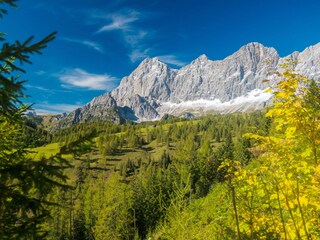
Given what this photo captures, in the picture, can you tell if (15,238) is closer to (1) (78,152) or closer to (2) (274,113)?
(1) (78,152)

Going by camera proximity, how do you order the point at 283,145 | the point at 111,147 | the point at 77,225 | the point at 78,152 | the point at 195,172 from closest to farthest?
the point at 78,152 < the point at 283,145 < the point at 77,225 < the point at 195,172 < the point at 111,147

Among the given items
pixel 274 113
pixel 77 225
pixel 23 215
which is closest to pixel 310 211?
pixel 274 113

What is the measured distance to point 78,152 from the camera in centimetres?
512

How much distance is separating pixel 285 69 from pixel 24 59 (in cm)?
688

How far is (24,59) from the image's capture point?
4746mm

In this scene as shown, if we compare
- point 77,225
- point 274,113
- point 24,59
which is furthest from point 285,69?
point 77,225

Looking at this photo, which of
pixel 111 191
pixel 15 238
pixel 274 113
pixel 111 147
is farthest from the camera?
pixel 111 147

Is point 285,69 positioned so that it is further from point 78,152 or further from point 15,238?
point 15,238

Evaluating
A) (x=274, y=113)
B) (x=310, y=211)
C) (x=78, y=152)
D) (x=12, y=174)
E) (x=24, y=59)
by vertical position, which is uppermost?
(x=24, y=59)

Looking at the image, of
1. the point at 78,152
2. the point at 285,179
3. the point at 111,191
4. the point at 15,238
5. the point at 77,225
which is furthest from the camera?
the point at 77,225

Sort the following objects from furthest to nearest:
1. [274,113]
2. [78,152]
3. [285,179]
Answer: [274,113] < [285,179] < [78,152]

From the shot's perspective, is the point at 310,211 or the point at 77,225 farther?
the point at 77,225

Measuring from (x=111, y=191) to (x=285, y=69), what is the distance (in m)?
55.8

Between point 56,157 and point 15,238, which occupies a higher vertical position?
point 56,157
